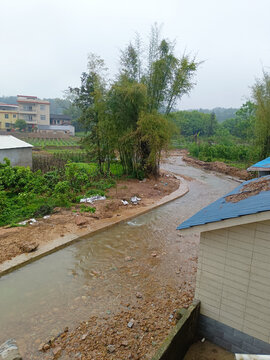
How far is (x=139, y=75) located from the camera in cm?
1362

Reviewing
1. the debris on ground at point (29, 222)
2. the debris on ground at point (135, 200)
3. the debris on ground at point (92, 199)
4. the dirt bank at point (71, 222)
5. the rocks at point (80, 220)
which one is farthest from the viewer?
the debris on ground at point (135, 200)

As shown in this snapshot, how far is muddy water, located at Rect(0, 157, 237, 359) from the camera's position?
3.99m

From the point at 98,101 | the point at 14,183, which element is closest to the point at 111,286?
the point at 14,183

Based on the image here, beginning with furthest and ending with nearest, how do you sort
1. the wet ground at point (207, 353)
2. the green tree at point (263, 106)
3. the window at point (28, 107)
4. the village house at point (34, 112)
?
the window at point (28, 107) → the village house at point (34, 112) → the green tree at point (263, 106) → the wet ground at point (207, 353)

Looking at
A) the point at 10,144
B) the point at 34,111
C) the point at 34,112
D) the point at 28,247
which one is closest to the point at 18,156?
the point at 10,144

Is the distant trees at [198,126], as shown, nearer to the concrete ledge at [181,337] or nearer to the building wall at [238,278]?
the building wall at [238,278]

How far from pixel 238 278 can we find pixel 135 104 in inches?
389

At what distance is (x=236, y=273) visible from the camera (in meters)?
3.46

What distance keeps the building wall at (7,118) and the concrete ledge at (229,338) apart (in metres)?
54.9

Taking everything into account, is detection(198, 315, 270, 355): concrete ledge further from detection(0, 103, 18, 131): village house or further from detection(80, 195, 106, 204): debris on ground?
detection(0, 103, 18, 131): village house

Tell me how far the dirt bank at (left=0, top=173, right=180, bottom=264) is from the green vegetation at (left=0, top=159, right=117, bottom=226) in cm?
46

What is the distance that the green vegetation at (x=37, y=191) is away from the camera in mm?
7922

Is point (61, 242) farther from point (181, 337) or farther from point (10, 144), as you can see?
point (10, 144)

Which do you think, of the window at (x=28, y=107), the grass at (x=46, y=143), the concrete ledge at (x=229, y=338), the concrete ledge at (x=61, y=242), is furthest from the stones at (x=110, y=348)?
the window at (x=28, y=107)
